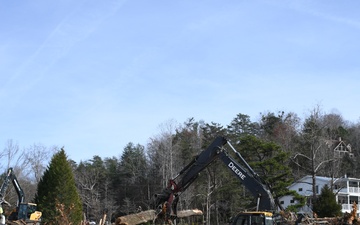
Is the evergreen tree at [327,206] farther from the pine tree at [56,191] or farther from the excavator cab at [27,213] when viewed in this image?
the excavator cab at [27,213]

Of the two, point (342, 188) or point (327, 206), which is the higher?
point (342, 188)

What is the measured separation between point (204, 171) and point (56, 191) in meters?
22.7

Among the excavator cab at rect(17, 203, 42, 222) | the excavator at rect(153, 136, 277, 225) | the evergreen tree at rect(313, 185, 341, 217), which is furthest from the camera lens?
the evergreen tree at rect(313, 185, 341, 217)

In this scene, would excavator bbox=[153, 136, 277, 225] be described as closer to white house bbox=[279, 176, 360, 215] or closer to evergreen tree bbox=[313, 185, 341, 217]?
evergreen tree bbox=[313, 185, 341, 217]

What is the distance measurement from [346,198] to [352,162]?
9.19 meters

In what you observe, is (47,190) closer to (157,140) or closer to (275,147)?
(275,147)

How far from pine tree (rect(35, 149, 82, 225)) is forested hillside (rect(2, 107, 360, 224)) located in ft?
55.8

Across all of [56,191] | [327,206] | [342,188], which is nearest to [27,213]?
[56,191]

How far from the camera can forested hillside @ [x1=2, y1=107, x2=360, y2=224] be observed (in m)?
47.9

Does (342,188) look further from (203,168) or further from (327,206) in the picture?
(203,168)

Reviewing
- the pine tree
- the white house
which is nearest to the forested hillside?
the white house

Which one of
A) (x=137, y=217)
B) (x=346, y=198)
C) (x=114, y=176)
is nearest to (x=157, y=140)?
(x=114, y=176)

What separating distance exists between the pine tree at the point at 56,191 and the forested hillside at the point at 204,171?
1700cm

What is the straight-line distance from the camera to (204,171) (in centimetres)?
4891
